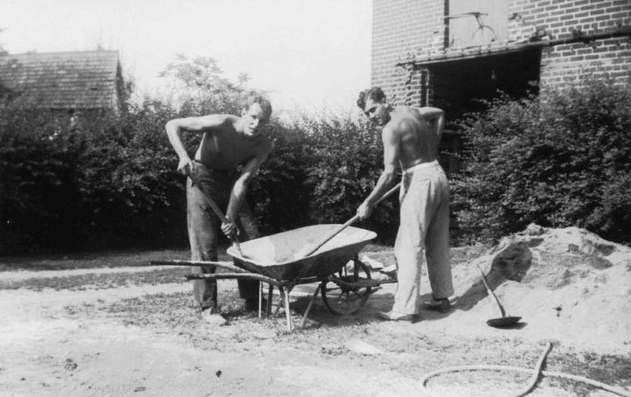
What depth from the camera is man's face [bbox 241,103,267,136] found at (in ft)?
20.1

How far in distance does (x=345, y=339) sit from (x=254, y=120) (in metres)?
2.07

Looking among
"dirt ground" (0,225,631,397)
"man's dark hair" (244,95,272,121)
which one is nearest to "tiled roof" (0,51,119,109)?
"dirt ground" (0,225,631,397)

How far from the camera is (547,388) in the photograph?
4355mm

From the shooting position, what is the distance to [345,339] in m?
5.64

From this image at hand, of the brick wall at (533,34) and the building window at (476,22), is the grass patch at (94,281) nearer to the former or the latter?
the brick wall at (533,34)

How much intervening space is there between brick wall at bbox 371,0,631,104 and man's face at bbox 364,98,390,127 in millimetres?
4928

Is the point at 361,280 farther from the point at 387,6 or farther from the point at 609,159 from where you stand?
the point at 387,6

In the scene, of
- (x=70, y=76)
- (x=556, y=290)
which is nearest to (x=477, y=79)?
(x=556, y=290)

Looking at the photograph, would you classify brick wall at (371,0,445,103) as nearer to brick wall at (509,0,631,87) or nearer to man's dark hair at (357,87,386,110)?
brick wall at (509,0,631,87)

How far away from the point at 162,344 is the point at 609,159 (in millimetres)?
6669

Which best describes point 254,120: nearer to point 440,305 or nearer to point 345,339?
point 345,339

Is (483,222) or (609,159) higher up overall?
(609,159)

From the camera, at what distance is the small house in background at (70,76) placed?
24.3 m

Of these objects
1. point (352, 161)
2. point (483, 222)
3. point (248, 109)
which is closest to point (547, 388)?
point (248, 109)
